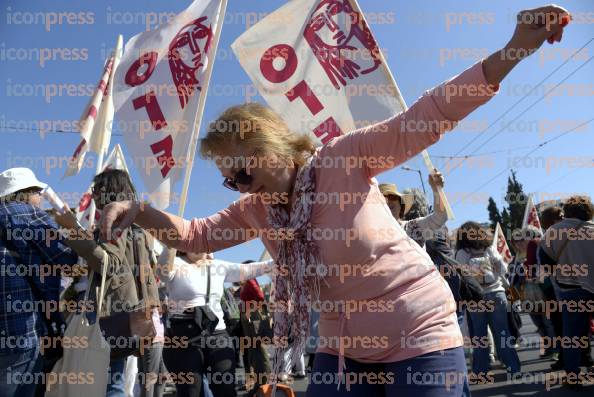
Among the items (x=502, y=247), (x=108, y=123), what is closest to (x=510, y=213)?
(x=502, y=247)

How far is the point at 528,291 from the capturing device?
7586mm

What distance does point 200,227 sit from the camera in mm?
2152

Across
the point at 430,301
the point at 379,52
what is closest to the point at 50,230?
the point at 430,301

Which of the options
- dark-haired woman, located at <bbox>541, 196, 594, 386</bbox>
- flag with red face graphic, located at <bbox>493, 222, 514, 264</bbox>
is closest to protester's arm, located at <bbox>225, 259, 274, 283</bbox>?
dark-haired woman, located at <bbox>541, 196, 594, 386</bbox>

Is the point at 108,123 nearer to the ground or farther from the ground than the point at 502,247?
farther from the ground

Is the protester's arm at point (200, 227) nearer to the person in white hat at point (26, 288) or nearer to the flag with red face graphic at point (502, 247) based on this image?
the person in white hat at point (26, 288)

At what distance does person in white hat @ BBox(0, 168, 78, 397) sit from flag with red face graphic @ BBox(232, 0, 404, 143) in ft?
7.71

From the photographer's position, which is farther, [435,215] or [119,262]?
[435,215]

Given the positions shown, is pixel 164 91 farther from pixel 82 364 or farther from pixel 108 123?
pixel 82 364

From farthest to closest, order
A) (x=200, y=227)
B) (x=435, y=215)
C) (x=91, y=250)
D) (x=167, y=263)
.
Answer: (x=167, y=263)
(x=435, y=215)
(x=91, y=250)
(x=200, y=227)

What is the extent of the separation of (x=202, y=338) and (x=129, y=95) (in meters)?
2.34

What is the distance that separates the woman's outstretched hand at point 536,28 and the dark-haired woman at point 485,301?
15.9 feet

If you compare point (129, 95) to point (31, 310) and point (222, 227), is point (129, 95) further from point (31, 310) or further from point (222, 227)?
point (222, 227)

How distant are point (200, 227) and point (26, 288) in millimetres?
1376
